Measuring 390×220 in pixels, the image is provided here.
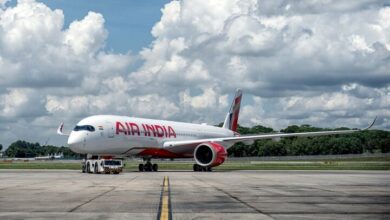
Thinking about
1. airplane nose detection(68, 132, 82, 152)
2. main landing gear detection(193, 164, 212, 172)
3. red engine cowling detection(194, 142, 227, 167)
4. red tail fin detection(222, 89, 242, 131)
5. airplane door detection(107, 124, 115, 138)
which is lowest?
main landing gear detection(193, 164, 212, 172)

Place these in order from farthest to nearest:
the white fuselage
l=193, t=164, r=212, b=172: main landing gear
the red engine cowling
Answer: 1. l=193, t=164, r=212, b=172: main landing gear
2. the red engine cowling
3. the white fuselage

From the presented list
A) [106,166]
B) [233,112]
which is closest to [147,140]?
[106,166]

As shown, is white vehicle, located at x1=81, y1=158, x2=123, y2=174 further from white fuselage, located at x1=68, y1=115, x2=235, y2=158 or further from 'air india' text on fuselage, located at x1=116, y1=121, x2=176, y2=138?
'air india' text on fuselage, located at x1=116, y1=121, x2=176, y2=138

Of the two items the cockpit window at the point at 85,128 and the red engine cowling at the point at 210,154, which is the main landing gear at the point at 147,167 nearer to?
the red engine cowling at the point at 210,154

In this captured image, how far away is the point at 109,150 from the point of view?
44000 mm

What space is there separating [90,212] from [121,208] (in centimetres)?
110

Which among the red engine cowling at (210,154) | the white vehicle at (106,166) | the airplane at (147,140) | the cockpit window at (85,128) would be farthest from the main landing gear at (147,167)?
the cockpit window at (85,128)

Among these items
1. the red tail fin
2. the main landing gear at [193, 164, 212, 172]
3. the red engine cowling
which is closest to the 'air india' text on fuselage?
the red engine cowling

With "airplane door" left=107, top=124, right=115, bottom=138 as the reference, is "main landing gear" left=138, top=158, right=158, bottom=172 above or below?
below

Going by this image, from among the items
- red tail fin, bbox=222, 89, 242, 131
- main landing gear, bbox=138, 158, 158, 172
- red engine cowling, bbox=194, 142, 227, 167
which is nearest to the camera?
red engine cowling, bbox=194, 142, 227, 167

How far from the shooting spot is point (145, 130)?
155 ft

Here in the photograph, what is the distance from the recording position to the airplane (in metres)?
42.5

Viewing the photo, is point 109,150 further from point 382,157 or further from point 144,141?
point 382,157

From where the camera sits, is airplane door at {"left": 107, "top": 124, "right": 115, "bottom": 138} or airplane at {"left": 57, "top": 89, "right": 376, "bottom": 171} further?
airplane door at {"left": 107, "top": 124, "right": 115, "bottom": 138}
